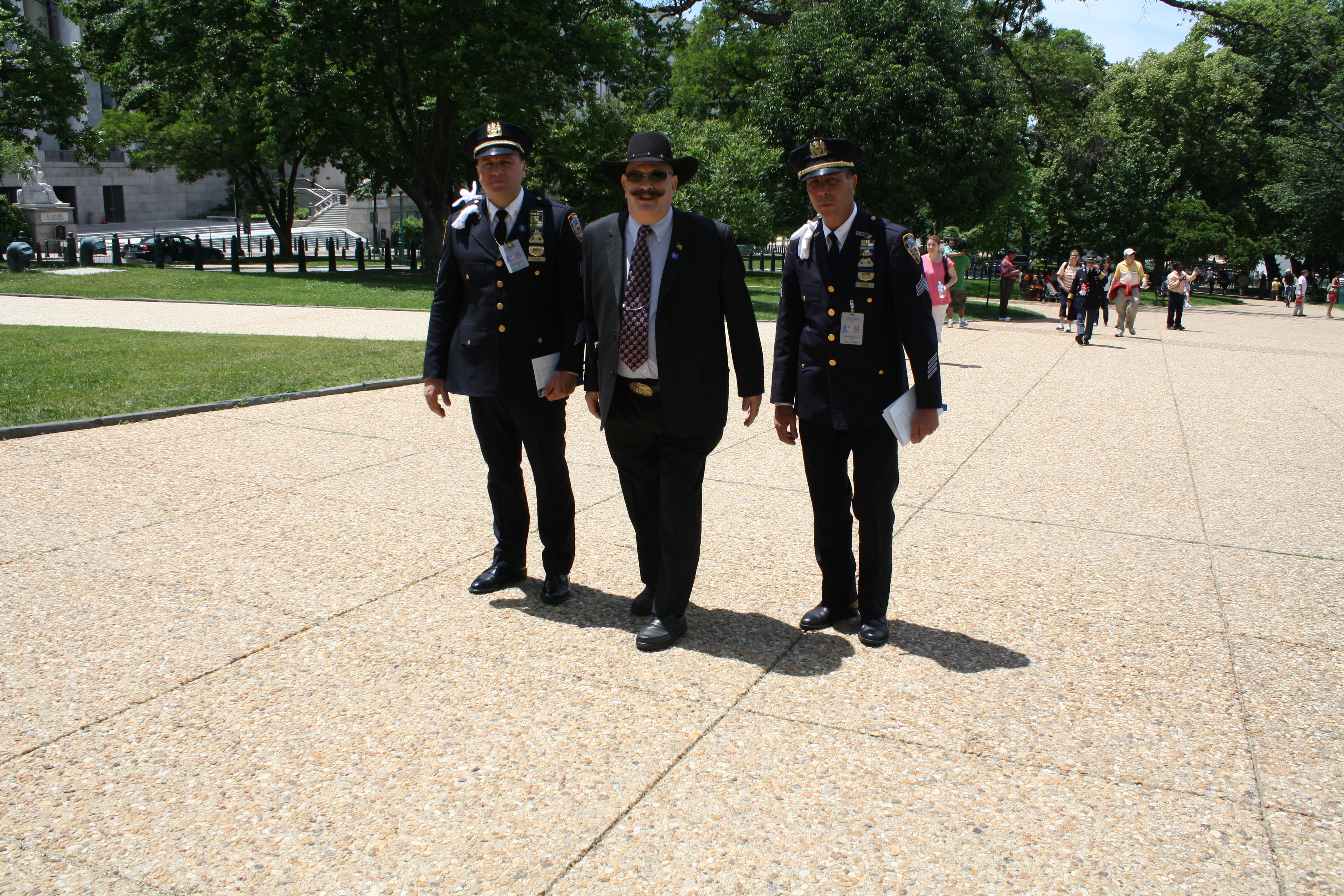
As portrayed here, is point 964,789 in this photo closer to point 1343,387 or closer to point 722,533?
point 722,533

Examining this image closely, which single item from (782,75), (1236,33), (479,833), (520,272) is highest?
(1236,33)

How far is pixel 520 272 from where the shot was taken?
4.34m

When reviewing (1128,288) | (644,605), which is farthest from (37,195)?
(644,605)

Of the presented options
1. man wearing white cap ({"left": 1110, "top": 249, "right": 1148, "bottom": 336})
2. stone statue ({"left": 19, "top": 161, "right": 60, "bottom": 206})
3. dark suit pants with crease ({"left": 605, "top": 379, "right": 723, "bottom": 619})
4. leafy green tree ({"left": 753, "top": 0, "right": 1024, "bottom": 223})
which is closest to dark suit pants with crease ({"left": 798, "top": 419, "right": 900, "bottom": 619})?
dark suit pants with crease ({"left": 605, "top": 379, "right": 723, "bottom": 619})

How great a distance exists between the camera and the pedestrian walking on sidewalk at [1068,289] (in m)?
18.8

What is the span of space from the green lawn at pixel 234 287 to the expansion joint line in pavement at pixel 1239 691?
16596 mm

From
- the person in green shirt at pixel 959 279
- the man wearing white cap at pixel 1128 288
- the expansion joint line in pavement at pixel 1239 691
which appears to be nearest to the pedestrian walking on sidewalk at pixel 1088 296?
the man wearing white cap at pixel 1128 288

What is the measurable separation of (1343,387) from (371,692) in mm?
13968

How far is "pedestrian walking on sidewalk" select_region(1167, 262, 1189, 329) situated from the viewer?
22922 mm

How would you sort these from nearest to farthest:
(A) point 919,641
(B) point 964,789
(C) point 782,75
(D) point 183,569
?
(B) point 964,789 → (A) point 919,641 → (D) point 183,569 → (C) point 782,75

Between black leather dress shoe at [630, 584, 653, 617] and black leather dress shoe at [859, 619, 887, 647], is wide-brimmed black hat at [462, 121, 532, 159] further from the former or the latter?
black leather dress shoe at [859, 619, 887, 647]

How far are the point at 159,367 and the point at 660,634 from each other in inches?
346

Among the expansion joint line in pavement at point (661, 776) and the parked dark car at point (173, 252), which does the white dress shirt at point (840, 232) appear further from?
the parked dark car at point (173, 252)

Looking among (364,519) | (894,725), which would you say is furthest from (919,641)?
(364,519)
